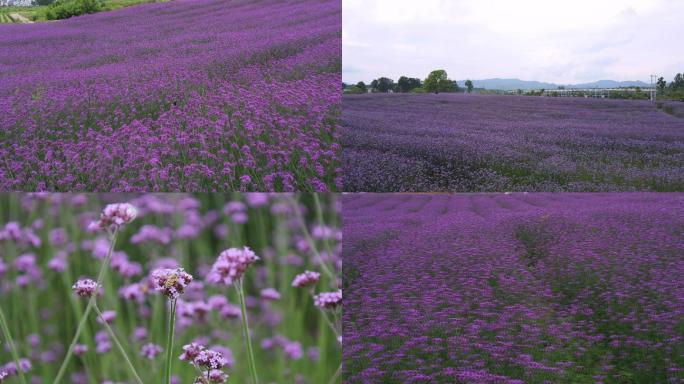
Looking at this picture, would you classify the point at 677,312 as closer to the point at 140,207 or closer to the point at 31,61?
the point at 140,207

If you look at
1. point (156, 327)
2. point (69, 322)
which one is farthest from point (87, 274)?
point (156, 327)

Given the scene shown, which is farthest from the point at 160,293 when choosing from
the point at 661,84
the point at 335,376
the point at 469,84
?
the point at 661,84

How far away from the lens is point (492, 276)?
11.0ft

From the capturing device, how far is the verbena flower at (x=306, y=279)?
115 inches

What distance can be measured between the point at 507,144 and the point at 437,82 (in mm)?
735

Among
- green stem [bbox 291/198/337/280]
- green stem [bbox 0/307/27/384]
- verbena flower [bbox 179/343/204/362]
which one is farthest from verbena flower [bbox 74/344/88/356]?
green stem [bbox 291/198/337/280]

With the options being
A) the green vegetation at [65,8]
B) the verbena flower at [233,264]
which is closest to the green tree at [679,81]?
the verbena flower at [233,264]

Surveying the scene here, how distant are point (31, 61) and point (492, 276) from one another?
404cm

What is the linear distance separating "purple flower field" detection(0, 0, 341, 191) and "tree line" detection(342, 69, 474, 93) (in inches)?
7.8

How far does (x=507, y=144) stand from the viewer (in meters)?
5.21

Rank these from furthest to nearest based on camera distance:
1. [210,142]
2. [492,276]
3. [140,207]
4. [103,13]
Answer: [103,13] → [210,142] → [492,276] → [140,207]

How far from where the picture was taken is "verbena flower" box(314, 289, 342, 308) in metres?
2.96

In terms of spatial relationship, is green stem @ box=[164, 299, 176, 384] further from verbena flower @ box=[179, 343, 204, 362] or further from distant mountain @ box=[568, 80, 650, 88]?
distant mountain @ box=[568, 80, 650, 88]

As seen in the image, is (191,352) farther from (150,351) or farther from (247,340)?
(150,351)
